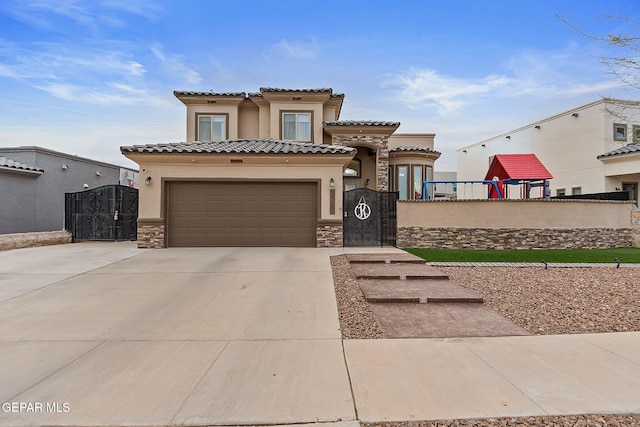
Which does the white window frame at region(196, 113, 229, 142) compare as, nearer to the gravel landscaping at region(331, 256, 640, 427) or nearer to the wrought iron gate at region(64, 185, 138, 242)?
the wrought iron gate at region(64, 185, 138, 242)

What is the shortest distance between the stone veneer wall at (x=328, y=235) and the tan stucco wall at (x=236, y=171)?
13.8 inches

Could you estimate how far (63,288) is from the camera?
7316 mm

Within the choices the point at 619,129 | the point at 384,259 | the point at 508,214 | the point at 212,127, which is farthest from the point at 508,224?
the point at 212,127

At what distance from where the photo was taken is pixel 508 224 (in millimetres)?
12805

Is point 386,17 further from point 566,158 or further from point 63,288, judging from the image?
point 566,158

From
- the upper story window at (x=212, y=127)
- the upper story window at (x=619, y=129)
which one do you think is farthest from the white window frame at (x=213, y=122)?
the upper story window at (x=619, y=129)

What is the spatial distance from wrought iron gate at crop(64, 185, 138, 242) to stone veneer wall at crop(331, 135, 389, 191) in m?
11.0

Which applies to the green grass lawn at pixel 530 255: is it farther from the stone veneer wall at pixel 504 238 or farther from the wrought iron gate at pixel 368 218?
the wrought iron gate at pixel 368 218

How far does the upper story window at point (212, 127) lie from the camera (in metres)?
18.8

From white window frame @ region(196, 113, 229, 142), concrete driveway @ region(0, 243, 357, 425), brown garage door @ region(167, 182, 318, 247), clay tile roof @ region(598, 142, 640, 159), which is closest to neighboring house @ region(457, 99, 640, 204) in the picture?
clay tile roof @ region(598, 142, 640, 159)

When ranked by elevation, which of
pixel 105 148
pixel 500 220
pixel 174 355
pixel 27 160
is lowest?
pixel 174 355

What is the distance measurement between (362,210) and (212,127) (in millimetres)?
10712

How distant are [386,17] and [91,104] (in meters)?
15.7

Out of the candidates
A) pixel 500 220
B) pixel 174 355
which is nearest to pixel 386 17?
pixel 500 220
